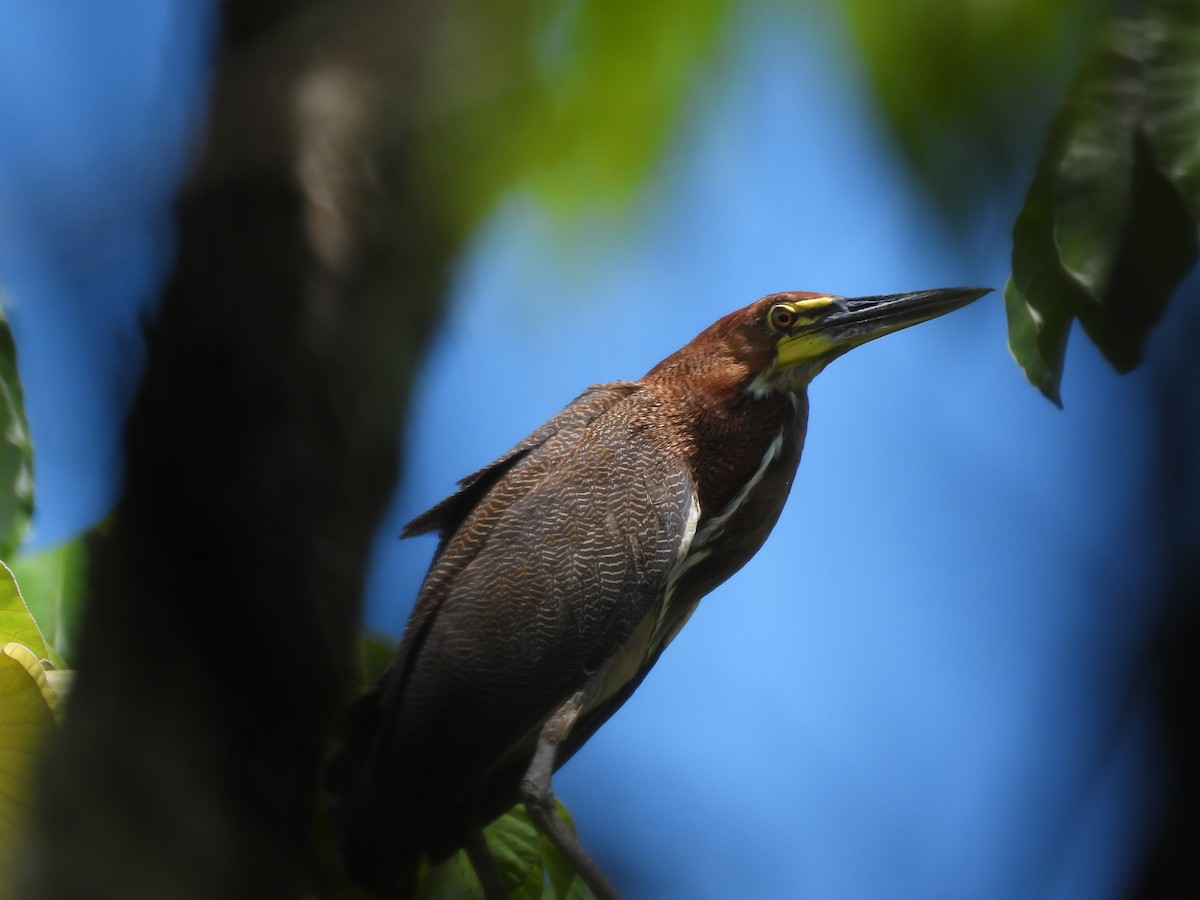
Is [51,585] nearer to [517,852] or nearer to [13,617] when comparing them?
[13,617]

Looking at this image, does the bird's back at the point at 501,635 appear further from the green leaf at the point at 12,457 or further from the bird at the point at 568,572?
the green leaf at the point at 12,457

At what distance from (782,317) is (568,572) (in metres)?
0.85

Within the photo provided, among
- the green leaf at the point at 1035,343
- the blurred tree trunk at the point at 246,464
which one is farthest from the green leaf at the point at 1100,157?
the blurred tree trunk at the point at 246,464

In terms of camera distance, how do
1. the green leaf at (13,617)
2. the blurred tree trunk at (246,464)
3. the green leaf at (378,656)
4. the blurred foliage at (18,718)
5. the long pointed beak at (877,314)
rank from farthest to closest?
the long pointed beak at (877,314) < the green leaf at (378,656) < the green leaf at (13,617) < the blurred foliage at (18,718) < the blurred tree trunk at (246,464)

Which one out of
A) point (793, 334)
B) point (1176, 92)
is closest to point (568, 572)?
point (793, 334)

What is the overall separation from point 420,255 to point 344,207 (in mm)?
79

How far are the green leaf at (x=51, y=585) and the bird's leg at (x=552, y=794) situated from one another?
977mm

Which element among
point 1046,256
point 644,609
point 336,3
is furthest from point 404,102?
point 644,609

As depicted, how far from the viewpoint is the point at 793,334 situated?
2.83m

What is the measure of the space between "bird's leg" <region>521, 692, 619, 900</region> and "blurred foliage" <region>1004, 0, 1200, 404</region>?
1.20m

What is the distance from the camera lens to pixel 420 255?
3.33 feet

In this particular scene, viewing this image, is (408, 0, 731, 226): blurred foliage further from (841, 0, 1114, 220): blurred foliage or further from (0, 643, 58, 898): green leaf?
(0, 643, 58, 898): green leaf

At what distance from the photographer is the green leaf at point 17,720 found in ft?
5.51

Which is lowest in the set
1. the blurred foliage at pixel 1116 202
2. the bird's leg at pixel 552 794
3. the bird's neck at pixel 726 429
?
the bird's leg at pixel 552 794
